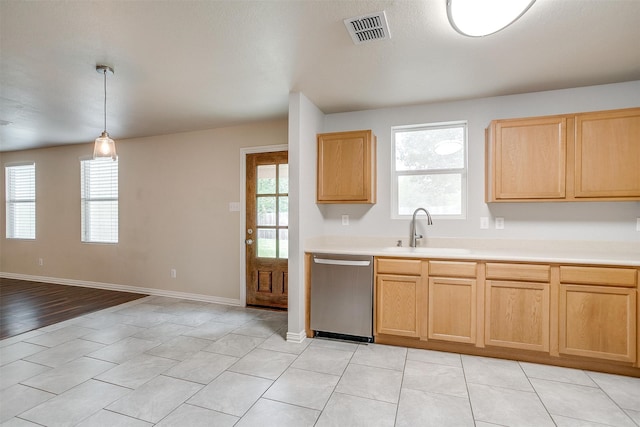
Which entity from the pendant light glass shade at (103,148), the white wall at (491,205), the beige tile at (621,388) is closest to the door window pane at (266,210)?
the white wall at (491,205)

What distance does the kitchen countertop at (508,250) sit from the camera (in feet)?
8.29

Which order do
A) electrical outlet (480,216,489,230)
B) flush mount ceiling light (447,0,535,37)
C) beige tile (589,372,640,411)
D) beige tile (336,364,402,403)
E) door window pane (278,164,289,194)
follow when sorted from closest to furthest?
flush mount ceiling light (447,0,535,37) < beige tile (589,372,640,411) < beige tile (336,364,402,403) < electrical outlet (480,216,489,230) < door window pane (278,164,289,194)

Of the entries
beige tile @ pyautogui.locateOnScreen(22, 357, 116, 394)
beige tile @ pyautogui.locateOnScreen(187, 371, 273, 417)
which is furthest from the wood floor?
beige tile @ pyautogui.locateOnScreen(187, 371, 273, 417)

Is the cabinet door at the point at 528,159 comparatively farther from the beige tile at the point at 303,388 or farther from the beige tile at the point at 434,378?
the beige tile at the point at 303,388

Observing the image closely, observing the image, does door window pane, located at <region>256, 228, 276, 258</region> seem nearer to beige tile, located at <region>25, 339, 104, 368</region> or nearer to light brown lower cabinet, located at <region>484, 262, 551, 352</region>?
beige tile, located at <region>25, 339, 104, 368</region>

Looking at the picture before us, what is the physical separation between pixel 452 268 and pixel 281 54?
2.25 meters

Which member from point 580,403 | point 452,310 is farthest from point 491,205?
point 580,403

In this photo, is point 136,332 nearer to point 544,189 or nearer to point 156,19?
point 156,19

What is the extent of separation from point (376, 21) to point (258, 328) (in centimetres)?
301

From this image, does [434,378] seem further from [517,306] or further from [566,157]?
[566,157]

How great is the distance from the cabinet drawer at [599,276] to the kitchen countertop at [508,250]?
5 centimetres

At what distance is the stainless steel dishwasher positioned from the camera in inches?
118

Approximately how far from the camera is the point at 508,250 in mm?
3057

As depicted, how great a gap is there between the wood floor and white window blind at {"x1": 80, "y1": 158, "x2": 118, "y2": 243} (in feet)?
2.92
